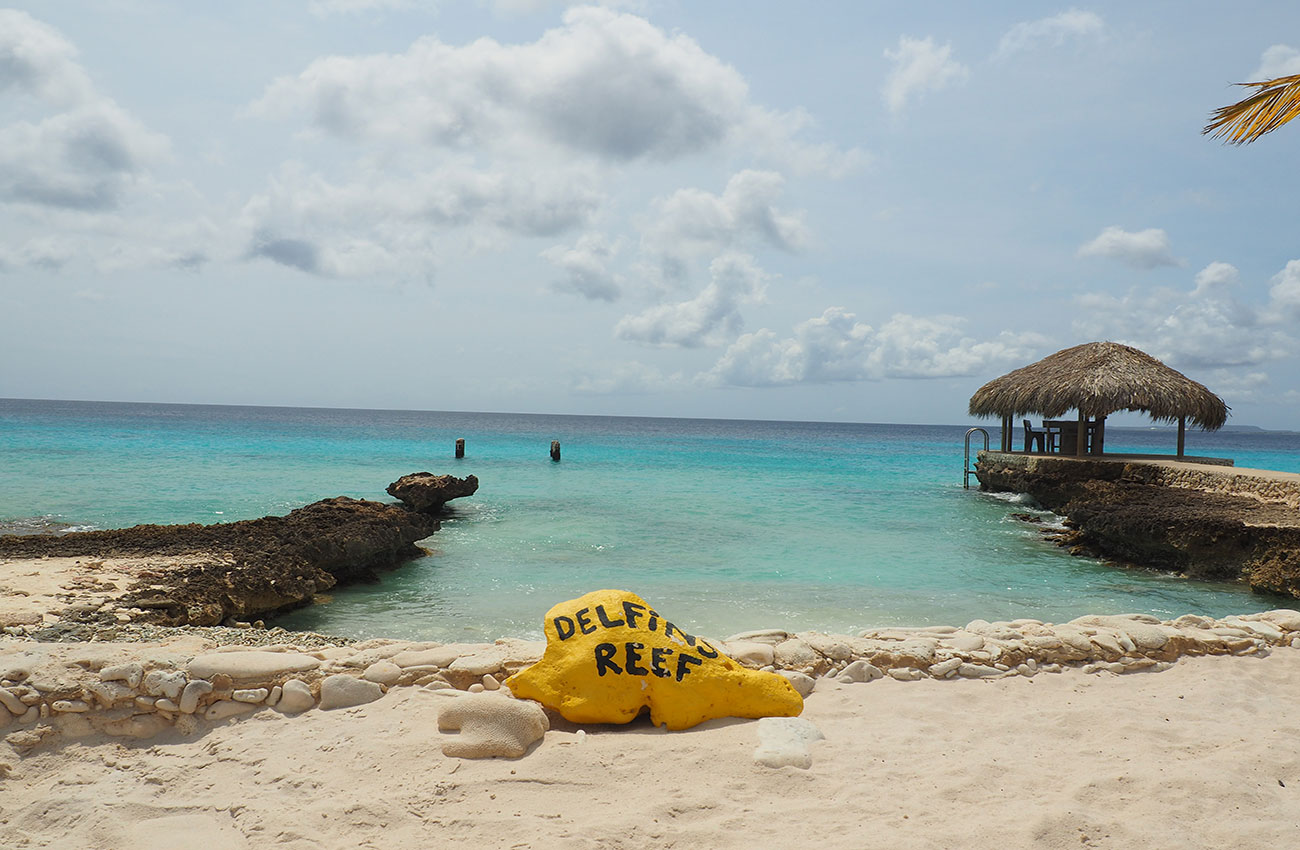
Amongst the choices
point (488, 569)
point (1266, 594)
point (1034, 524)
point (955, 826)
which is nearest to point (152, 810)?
point (955, 826)

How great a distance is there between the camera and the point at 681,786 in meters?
3.47

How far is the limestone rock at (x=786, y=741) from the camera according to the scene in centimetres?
366

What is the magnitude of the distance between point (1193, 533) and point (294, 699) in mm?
13735

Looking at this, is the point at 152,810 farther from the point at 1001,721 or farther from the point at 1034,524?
the point at 1034,524

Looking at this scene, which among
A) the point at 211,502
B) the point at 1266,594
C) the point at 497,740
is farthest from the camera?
the point at 211,502

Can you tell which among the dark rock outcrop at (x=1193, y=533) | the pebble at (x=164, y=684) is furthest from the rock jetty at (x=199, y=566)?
the dark rock outcrop at (x=1193, y=533)

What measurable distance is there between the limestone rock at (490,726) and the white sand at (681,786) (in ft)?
0.26

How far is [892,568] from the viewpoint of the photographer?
11.8 meters

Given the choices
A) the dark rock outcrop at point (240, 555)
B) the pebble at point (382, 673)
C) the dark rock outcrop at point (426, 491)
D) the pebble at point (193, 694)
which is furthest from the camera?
the dark rock outcrop at point (426, 491)

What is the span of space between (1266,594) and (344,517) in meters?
14.0

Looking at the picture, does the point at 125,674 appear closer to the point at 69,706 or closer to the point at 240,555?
the point at 69,706

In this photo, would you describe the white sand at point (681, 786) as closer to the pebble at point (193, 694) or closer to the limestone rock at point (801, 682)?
the pebble at point (193, 694)

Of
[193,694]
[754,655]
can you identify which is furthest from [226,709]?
[754,655]

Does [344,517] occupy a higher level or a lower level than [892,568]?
higher
